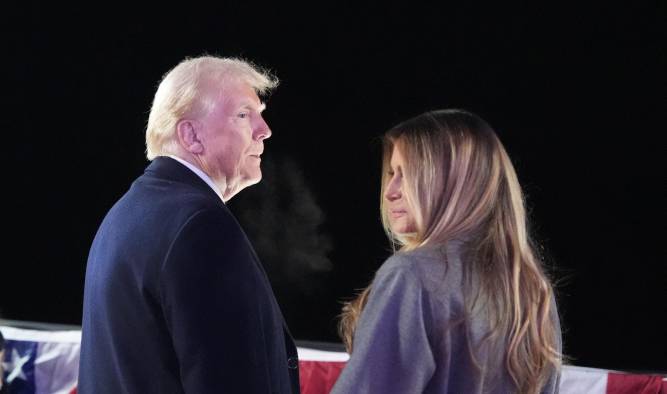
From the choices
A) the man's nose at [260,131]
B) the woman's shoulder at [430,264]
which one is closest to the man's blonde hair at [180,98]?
the man's nose at [260,131]

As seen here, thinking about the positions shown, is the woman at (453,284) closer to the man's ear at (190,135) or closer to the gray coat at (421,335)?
the gray coat at (421,335)

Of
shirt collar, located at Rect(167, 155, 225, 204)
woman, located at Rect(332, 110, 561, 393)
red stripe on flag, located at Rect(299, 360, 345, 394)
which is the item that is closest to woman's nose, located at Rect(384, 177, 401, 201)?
woman, located at Rect(332, 110, 561, 393)

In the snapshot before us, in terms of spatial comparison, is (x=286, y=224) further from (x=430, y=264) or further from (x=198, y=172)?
(x=430, y=264)

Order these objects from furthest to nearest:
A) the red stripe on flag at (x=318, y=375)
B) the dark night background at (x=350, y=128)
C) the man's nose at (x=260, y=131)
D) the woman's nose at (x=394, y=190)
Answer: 1. the dark night background at (x=350, y=128)
2. the red stripe on flag at (x=318, y=375)
3. the man's nose at (x=260, y=131)
4. the woman's nose at (x=394, y=190)

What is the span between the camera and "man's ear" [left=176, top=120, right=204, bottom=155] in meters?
1.54

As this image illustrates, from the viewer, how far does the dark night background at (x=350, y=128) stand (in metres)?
3.31

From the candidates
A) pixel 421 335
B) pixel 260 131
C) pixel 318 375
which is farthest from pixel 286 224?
pixel 421 335

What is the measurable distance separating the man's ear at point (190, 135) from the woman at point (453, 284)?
391mm

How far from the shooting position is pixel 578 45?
3.38 metres

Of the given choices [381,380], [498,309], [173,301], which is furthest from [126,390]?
[498,309]

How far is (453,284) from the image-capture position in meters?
1.22

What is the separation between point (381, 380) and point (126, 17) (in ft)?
10.4

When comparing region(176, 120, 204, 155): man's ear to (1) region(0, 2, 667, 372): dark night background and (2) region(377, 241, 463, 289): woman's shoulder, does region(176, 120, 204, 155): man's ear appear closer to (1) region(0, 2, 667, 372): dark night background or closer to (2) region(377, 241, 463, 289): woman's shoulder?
(2) region(377, 241, 463, 289): woman's shoulder

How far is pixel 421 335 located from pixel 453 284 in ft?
Result: 0.29
